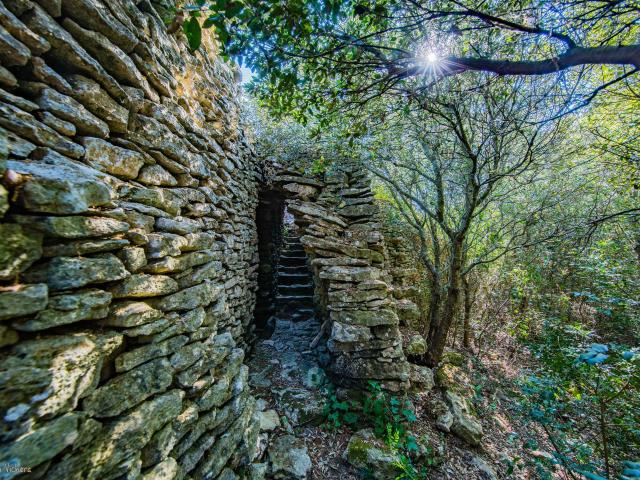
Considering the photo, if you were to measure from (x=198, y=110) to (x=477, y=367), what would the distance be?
6.53 m

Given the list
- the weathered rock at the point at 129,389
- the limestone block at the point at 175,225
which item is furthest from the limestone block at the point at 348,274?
the weathered rock at the point at 129,389

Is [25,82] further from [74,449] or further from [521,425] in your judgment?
[521,425]

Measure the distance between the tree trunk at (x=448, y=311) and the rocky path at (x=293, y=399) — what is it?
198cm

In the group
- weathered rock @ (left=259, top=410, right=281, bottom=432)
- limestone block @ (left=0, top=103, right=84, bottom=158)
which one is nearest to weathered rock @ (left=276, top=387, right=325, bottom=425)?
weathered rock @ (left=259, top=410, right=281, bottom=432)

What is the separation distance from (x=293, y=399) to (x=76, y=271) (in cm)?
331

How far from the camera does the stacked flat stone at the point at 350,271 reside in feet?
11.1

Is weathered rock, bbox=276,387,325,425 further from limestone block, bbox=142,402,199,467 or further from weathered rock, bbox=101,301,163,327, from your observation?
weathered rock, bbox=101,301,163,327

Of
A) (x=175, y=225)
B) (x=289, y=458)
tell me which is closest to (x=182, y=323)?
(x=175, y=225)

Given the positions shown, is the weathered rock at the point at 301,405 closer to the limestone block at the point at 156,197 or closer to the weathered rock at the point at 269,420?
the weathered rock at the point at 269,420

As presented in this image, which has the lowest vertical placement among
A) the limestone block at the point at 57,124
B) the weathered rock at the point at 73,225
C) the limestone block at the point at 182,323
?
the limestone block at the point at 182,323

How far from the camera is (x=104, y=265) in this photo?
3.72 ft

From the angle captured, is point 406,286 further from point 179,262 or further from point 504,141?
point 179,262

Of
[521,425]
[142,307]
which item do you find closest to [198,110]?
[142,307]

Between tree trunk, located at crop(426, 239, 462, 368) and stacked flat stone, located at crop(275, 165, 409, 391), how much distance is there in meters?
1.10
